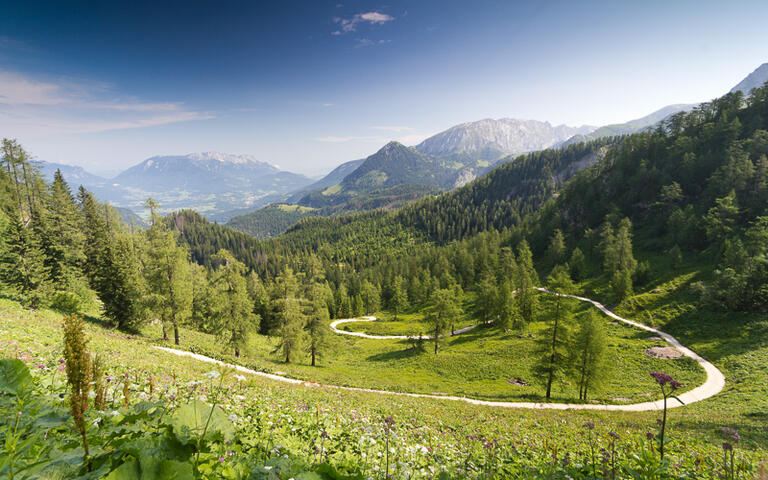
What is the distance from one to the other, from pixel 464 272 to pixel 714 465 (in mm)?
101242

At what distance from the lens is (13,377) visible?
9.20ft

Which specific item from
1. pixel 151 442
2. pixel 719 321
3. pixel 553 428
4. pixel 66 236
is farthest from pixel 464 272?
pixel 151 442

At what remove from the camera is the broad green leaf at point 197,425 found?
2828mm

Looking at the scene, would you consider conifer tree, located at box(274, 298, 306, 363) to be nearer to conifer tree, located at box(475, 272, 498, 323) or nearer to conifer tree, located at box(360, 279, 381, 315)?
conifer tree, located at box(475, 272, 498, 323)

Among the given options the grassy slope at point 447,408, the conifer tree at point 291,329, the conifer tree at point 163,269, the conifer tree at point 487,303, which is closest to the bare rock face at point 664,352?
the grassy slope at point 447,408

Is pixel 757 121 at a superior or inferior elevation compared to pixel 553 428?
superior

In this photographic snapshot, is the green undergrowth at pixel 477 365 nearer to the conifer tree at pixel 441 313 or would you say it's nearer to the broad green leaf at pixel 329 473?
the conifer tree at pixel 441 313

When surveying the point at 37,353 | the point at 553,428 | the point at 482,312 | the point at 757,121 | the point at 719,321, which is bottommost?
the point at 482,312

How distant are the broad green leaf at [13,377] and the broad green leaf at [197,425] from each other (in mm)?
1345

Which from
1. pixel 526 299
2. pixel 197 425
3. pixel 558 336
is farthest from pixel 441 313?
pixel 197 425

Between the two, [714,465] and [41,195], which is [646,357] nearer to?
[714,465]

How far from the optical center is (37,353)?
419 inches

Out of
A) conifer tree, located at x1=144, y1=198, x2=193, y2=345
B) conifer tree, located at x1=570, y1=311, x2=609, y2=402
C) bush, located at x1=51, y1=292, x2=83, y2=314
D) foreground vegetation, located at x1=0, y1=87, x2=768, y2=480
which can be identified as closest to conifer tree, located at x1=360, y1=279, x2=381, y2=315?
foreground vegetation, located at x1=0, y1=87, x2=768, y2=480

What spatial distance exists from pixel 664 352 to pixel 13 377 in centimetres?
5888
